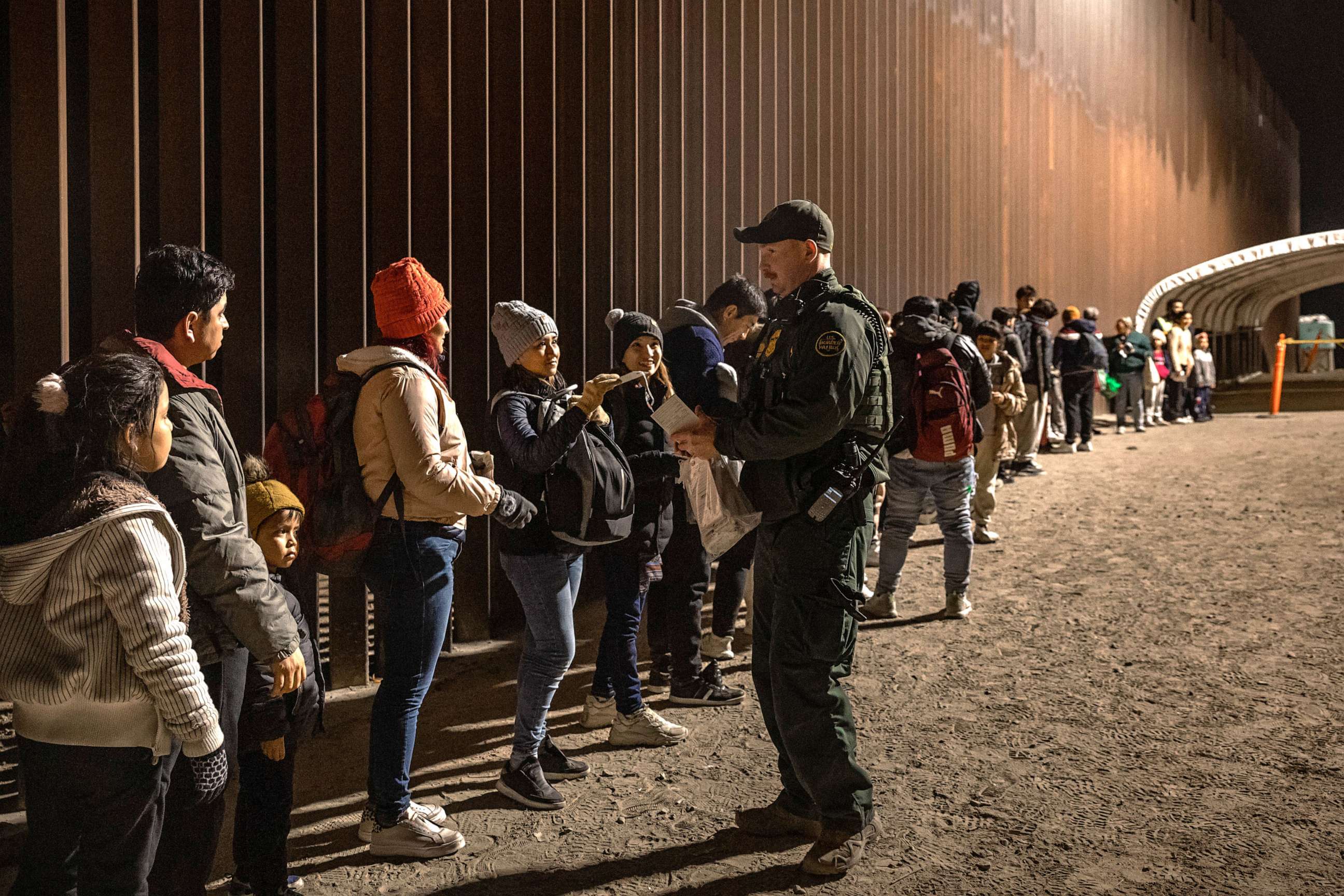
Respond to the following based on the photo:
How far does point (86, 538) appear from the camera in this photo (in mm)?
2330

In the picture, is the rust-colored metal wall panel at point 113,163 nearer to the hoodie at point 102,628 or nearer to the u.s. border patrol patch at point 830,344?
the hoodie at point 102,628

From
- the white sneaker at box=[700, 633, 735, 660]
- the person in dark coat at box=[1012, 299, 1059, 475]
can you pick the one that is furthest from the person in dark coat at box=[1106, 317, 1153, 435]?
the white sneaker at box=[700, 633, 735, 660]

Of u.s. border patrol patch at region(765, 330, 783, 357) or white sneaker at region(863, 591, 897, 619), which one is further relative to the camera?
white sneaker at region(863, 591, 897, 619)

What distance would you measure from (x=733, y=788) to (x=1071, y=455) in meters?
11.4

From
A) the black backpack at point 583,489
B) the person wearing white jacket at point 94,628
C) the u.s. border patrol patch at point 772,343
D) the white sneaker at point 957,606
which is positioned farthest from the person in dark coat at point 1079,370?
the person wearing white jacket at point 94,628

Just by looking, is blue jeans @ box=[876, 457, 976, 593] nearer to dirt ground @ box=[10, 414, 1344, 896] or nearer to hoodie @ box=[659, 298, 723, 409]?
dirt ground @ box=[10, 414, 1344, 896]

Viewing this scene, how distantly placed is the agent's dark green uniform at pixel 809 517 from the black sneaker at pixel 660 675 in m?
1.87

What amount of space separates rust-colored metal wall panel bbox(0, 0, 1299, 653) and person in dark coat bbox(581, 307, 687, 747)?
3.04 ft

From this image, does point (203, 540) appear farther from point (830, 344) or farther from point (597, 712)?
point (597, 712)

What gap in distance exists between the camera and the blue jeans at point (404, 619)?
356cm

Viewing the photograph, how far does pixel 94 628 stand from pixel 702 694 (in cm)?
327

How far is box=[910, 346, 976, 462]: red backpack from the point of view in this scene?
661cm

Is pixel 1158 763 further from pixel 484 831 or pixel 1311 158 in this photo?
pixel 1311 158

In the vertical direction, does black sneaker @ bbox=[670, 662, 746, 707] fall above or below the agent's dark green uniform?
below
